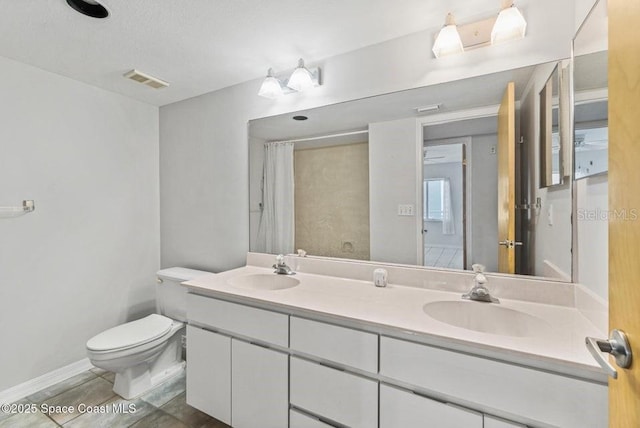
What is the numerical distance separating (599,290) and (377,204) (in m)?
1.00

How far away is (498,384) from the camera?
2.89ft

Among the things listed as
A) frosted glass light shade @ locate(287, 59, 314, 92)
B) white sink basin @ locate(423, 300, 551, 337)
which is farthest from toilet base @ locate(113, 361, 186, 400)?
frosted glass light shade @ locate(287, 59, 314, 92)

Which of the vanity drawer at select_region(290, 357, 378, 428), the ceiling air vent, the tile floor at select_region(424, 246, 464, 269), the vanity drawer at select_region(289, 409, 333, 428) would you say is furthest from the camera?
the ceiling air vent

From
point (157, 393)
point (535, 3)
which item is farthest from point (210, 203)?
point (535, 3)

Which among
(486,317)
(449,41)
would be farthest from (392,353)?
(449,41)

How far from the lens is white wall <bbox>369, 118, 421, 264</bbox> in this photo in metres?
1.58

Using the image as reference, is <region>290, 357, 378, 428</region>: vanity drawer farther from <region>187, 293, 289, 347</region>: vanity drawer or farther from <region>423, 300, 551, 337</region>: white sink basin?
<region>423, 300, 551, 337</region>: white sink basin

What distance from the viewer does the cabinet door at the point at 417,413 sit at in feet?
3.05

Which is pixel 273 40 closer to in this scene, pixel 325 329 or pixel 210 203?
pixel 210 203

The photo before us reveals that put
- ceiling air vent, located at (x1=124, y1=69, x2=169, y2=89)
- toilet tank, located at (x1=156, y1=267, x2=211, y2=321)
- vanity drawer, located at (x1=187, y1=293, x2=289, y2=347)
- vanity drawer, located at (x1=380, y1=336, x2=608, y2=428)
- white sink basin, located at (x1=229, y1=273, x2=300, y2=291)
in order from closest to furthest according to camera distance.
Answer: vanity drawer, located at (x1=380, y1=336, x2=608, y2=428) → vanity drawer, located at (x1=187, y1=293, x2=289, y2=347) → white sink basin, located at (x1=229, y1=273, x2=300, y2=291) → ceiling air vent, located at (x1=124, y1=69, x2=169, y2=89) → toilet tank, located at (x1=156, y1=267, x2=211, y2=321)

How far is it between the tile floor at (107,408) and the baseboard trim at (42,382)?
1.7 inches

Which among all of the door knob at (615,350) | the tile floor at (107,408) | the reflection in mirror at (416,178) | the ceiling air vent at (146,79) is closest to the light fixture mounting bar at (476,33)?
the reflection in mirror at (416,178)

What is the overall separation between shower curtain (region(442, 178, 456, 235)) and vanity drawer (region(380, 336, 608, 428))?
0.70m

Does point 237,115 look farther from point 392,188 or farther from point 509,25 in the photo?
point 509,25
